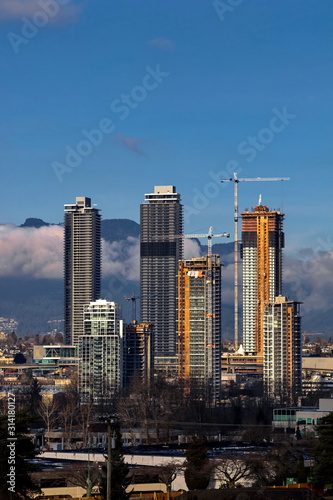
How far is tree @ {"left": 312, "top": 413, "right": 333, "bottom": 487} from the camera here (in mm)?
46844

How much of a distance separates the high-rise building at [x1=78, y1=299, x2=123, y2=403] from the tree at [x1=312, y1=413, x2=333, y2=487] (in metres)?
114

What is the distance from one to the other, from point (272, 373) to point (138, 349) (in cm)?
2168

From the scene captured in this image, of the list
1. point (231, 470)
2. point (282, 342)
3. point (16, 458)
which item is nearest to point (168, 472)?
point (231, 470)

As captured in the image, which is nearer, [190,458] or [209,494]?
[209,494]

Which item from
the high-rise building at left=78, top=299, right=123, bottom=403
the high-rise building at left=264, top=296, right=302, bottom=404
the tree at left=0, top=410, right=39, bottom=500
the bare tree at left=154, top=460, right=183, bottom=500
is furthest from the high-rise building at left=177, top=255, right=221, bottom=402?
the tree at left=0, top=410, right=39, bottom=500

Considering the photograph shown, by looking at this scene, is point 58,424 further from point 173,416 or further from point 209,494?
point 209,494

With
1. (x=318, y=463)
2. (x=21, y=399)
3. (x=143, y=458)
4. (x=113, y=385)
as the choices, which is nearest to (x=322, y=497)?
(x=318, y=463)

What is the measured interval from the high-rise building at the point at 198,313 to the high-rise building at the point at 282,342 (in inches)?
286

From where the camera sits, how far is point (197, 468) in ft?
170

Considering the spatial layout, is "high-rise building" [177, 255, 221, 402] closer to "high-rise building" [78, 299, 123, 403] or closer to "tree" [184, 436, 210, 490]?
"high-rise building" [78, 299, 123, 403]

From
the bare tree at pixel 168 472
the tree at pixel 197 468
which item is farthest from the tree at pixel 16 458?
the tree at pixel 197 468

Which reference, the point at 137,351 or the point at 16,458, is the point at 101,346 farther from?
the point at 16,458

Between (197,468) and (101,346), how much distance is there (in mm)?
120343

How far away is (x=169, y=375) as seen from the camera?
570 feet
